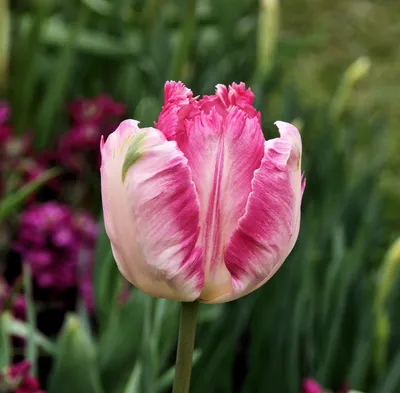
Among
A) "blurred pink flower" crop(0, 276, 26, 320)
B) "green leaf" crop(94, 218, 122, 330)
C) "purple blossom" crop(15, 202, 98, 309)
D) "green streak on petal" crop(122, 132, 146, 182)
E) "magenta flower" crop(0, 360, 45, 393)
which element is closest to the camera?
"green streak on petal" crop(122, 132, 146, 182)

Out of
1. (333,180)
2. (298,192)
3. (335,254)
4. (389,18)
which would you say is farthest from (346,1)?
(298,192)

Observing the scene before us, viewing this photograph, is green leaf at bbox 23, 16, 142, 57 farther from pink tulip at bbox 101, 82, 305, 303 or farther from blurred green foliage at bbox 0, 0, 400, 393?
pink tulip at bbox 101, 82, 305, 303

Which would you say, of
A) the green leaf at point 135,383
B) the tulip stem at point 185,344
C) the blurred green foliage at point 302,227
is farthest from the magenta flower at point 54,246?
the tulip stem at point 185,344

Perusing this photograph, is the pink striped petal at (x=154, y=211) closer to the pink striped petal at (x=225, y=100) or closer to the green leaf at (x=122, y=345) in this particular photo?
the pink striped petal at (x=225, y=100)

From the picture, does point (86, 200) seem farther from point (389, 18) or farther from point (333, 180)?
point (389, 18)

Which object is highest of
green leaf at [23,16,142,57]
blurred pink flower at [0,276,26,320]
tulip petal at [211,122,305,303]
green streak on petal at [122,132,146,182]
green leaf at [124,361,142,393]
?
green streak on petal at [122,132,146,182]

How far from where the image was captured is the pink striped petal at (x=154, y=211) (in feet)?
1.64

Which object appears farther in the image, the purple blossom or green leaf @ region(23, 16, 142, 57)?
green leaf @ region(23, 16, 142, 57)

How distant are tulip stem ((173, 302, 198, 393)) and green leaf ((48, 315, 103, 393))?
360 mm

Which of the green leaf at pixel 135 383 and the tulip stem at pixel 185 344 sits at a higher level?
the tulip stem at pixel 185 344

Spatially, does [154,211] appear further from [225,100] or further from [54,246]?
[54,246]

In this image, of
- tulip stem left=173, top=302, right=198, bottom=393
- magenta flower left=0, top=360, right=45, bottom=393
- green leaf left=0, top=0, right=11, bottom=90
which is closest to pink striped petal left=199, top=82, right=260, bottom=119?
tulip stem left=173, top=302, right=198, bottom=393

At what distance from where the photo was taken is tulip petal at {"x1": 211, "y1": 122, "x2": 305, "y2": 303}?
51cm

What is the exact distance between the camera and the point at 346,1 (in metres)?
4.63
